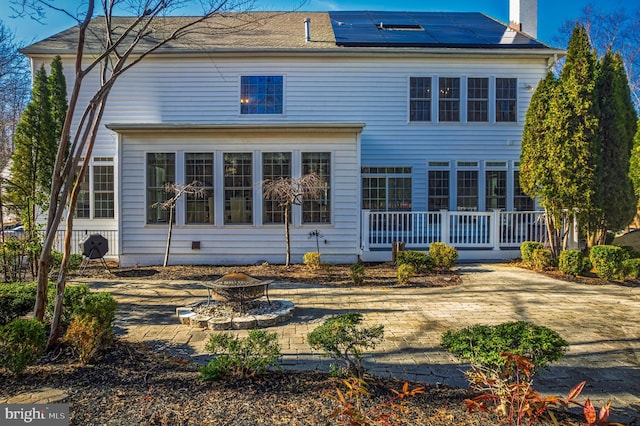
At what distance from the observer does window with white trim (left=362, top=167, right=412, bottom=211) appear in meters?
13.0

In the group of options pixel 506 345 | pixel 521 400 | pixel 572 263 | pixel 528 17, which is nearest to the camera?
pixel 521 400

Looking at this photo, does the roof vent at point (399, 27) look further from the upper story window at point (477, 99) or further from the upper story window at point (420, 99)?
the upper story window at point (477, 99)

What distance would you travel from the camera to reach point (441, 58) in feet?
42.3

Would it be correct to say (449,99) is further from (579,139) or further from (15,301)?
(15,301)

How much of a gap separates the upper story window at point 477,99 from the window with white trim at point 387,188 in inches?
113

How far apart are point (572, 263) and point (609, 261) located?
0.68m

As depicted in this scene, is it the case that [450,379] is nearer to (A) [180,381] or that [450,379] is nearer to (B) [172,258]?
(A) [180,381]

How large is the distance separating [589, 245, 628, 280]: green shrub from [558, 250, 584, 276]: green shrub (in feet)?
0.96

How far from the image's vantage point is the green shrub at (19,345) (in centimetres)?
348

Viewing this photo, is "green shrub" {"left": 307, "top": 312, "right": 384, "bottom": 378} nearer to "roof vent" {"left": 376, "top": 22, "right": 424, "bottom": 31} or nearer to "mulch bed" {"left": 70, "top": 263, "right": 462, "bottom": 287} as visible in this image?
"mulch bed" {"left": 70, "top": 263, "right": 462, "bottom": 287}

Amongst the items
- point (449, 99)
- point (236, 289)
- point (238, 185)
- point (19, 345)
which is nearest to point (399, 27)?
point (449, 99)

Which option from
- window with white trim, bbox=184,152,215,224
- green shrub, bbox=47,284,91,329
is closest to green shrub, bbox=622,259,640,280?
window with white trim, bbox=184,152,215,224

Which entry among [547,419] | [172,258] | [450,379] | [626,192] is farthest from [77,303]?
[626,192]

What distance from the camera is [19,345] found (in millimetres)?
3512
